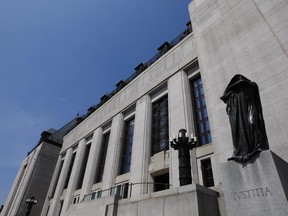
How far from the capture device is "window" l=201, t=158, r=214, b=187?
1244 centimetres

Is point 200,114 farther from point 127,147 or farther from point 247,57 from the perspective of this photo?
point 127,147

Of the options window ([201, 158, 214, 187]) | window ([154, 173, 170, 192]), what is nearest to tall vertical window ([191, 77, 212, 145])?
window ([201, 158, 214, 187])

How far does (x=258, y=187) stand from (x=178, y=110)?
39.9 ft

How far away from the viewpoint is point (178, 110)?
16344mm

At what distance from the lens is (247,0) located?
1386cm

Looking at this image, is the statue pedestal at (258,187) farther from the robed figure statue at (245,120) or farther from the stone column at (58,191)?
the stone column at (58,191)

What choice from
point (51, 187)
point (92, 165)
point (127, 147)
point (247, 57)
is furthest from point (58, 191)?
point (247, 57)

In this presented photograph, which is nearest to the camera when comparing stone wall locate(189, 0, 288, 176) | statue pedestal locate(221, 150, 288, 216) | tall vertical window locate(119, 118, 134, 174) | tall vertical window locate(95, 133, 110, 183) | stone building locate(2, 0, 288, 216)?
statue pedestal locate(221, 150, 288, 216)

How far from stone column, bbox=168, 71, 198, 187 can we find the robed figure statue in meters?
8.42

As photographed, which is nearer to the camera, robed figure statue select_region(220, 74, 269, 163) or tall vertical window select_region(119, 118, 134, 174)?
robed figure statue select_region(220, 74, 269, 163)

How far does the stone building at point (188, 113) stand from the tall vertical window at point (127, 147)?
11 cm

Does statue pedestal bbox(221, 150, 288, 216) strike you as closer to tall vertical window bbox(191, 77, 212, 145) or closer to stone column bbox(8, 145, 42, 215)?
tall vertical window bbox(191, 77, 212, 145)

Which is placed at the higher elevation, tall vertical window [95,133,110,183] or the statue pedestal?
tall vertical window [95,133,110,183]

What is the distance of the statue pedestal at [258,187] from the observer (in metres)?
4.01
